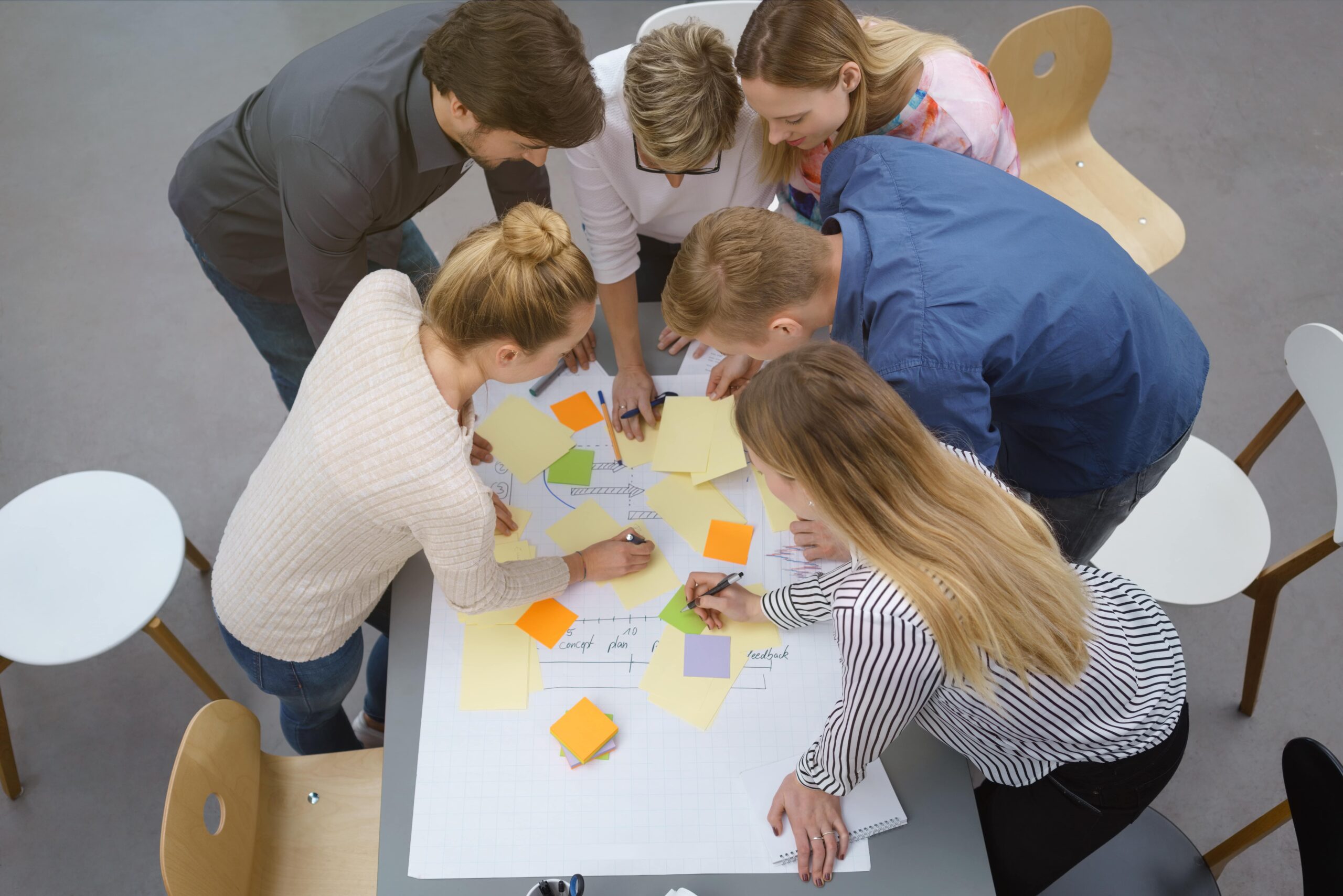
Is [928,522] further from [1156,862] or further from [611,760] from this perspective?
[1156,862]

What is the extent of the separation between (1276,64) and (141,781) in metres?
4.61

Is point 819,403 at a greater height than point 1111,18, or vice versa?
point 819,403

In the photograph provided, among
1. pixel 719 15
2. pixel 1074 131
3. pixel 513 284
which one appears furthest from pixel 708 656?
pixel 1074 131

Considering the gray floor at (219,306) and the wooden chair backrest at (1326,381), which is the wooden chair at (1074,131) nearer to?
the wooden chair backrest at (1326,381)

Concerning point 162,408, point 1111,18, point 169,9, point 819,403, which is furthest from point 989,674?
point 169,9

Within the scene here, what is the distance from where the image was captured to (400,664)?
159cm

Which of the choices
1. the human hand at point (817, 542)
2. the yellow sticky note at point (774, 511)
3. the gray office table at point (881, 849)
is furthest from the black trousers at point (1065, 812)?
the yellow sticky note at point (774, 511)

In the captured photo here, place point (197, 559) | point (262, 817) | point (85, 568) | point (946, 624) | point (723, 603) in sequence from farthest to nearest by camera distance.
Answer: point (197, 559) < point (85, 568) < point (262, 817) < point (723, 603) < point (946, 624)

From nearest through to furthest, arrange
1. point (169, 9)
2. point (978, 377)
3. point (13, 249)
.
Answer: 1. point (978, 377)
2. point (13, 249)
3. point (169, 9)

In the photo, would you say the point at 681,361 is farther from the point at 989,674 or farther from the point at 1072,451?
the point at 989,674

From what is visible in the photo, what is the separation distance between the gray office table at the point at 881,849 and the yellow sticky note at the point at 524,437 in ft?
1.59

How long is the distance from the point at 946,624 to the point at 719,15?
179 cm

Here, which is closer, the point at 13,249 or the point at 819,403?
the point at 819,403

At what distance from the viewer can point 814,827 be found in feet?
4.53
